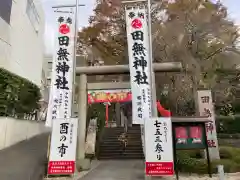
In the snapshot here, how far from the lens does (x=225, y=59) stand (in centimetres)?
1902

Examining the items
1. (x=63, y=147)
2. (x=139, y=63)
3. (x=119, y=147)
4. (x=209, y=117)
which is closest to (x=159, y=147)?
(x=139, y=63)

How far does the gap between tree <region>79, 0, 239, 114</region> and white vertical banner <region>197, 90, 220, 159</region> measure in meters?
3.33

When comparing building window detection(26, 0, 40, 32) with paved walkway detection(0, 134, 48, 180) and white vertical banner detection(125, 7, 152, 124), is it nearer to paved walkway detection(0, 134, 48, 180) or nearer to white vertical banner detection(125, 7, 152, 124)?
paved walkway detection(0, 134, 48, 180)

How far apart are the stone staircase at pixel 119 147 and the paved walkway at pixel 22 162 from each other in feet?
17.9

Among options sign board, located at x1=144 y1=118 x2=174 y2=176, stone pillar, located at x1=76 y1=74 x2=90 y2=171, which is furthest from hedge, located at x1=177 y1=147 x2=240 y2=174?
stone pillar, located at x1=76 y1=74 x2=90 y2=171

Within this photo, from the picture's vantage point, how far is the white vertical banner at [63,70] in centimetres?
974

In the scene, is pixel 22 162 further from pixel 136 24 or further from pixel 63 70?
pixel 136 24

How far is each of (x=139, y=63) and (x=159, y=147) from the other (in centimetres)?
309

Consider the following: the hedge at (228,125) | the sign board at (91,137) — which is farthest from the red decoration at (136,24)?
the hedge at (228,125)

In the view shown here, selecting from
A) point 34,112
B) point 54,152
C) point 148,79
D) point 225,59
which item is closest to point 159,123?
point 148,79

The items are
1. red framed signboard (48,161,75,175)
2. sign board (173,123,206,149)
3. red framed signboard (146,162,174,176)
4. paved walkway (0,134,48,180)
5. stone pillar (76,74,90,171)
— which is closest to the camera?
paved walkway (0,134,48,180)

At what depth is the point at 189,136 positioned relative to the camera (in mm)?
9594

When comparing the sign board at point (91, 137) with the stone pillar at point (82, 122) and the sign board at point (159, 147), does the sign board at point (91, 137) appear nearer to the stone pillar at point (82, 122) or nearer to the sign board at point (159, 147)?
the stone pillar at point (82, 122)

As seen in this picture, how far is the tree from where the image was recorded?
1714 centimetres
